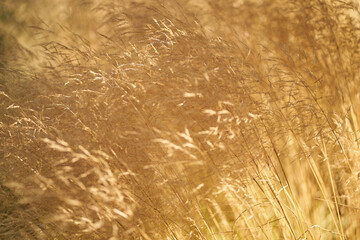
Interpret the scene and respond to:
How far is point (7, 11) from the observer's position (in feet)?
9.79

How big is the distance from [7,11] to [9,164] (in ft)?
6.51

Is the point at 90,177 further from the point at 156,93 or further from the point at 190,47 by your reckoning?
the point at 190,47

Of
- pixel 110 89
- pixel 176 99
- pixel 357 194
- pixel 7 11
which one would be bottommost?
pixel 357 194

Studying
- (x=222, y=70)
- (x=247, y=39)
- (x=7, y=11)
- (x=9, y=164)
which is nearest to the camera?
(x=222, y=70)

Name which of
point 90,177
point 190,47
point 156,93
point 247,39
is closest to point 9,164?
point 90,177

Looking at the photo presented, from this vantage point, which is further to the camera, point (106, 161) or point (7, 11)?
point (7, 11)

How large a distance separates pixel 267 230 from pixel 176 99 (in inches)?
20.0

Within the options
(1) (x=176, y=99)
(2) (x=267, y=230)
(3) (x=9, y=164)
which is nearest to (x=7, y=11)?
(3) (x=9, y=164)

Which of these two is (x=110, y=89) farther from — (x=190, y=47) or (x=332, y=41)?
(x=332, y=41)

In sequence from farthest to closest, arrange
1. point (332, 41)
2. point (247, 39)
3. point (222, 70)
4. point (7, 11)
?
point (7, 11) < point (247, 39) < point (332, 41) < point (222, 70)

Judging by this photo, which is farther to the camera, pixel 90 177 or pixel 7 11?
pixel 7 11

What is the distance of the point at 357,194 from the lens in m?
1.27

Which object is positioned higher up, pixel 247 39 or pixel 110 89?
pixel 247 39

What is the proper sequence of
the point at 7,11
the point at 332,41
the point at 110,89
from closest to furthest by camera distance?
the point at 110,89
the point at 332,41
the point at 7,11
